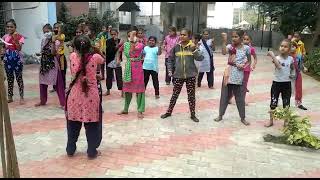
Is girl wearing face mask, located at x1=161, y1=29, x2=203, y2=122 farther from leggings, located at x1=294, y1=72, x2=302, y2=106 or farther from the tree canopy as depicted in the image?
the tree canopy

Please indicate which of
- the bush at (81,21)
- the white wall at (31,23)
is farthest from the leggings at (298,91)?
the bush at (81,21)

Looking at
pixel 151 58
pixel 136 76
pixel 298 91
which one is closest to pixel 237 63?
pixel 136 76

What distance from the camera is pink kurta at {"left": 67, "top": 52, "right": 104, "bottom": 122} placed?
5.07m

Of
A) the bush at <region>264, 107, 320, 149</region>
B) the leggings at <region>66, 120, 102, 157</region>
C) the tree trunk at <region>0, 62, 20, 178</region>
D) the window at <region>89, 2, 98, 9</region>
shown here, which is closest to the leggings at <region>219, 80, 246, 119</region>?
the bush at <region>264, 107, 320, 149</region>

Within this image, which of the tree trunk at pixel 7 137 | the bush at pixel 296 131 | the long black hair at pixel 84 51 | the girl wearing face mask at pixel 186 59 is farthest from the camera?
the girl wearing face mask at pixel 186 59

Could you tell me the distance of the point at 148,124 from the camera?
7.02m

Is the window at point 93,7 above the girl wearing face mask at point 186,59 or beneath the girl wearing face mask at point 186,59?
above

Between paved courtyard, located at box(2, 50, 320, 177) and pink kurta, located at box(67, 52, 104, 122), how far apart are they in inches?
23.2

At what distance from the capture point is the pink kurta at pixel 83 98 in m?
5.07

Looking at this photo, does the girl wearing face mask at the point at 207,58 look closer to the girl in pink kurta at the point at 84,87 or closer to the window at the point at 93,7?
the girl in pink kurta at the point at 84,87

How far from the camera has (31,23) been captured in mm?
13828

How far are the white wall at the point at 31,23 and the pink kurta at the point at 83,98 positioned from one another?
9277mm

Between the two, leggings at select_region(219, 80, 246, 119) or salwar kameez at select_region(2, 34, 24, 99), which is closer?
leggings at select_region(219, 80, 246, 119)

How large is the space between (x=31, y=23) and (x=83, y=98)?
31.6 ft
